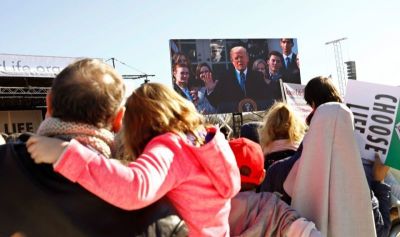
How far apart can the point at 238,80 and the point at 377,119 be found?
63.4 feet

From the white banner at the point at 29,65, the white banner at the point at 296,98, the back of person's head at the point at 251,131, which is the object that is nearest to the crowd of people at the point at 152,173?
the back of person's head at the point at 251,131

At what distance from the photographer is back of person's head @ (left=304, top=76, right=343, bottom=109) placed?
2697 millimetres

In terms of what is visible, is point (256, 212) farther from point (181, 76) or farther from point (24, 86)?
point (24, 86)

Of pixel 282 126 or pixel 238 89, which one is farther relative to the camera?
pixel 238 89

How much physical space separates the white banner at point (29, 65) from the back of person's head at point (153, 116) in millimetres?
16061

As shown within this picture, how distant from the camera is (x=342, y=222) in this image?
2.20 meters

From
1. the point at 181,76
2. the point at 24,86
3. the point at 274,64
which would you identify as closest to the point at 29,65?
the point at 24,86

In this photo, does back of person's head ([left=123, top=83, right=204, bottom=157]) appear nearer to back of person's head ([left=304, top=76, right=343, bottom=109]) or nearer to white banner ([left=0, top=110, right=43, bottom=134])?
back of person's head ([left=304, top=76, right=343, bottom=109])

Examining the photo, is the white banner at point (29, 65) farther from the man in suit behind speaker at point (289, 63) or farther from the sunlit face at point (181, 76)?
the man in suit behind speaker at point (289, 63)

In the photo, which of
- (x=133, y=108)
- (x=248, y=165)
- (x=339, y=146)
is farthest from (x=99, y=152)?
(x=339, y=146)

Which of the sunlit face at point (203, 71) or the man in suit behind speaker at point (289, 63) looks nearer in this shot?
the sunlit face at point (203, 71)

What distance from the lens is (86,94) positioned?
1.36 m

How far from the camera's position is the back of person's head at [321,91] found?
2.70m

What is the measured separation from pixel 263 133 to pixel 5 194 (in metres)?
2.27
